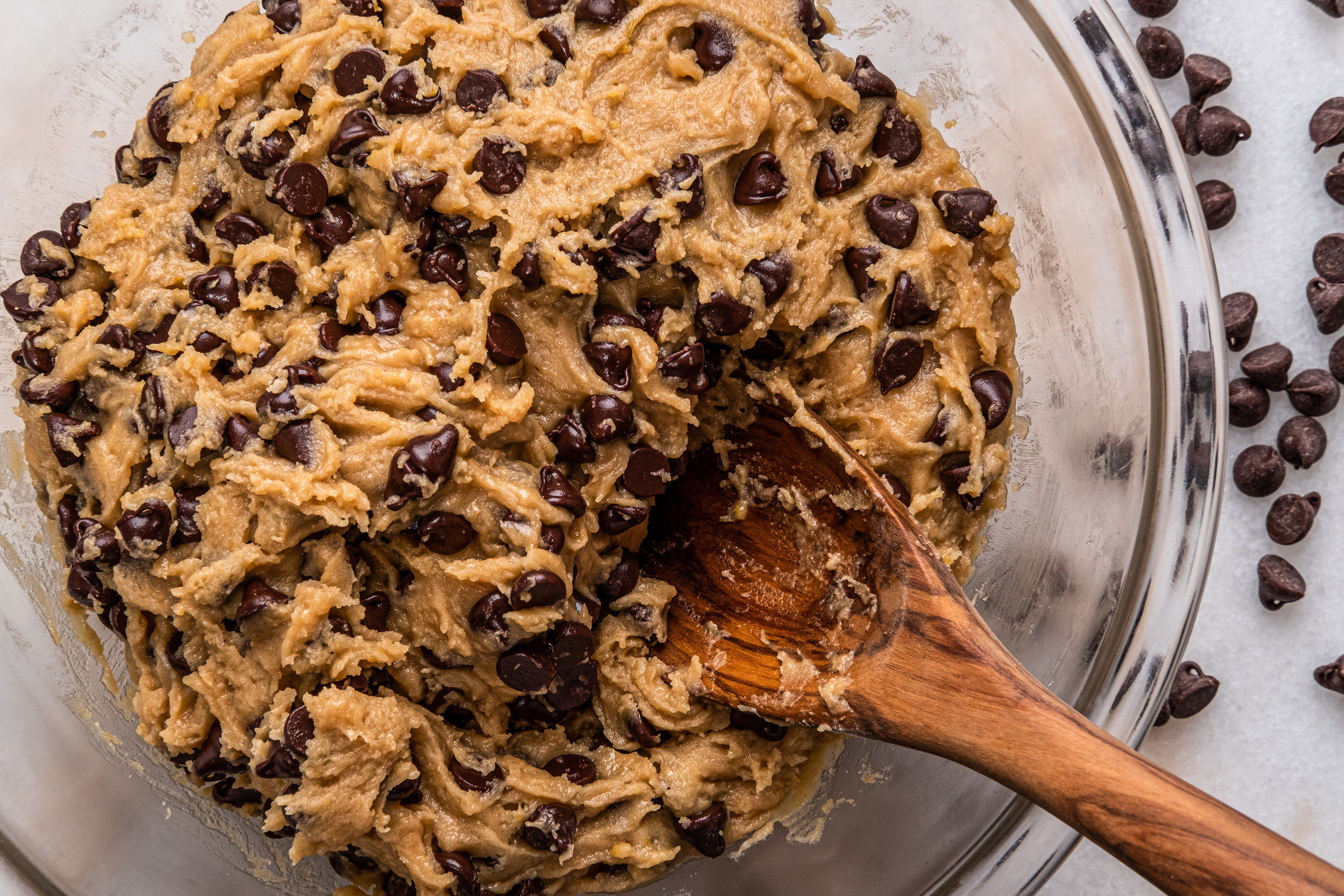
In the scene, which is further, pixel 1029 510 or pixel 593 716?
pixel 1029 510

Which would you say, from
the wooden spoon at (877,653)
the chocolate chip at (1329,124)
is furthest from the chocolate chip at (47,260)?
the chocolate chip at (1329,124)

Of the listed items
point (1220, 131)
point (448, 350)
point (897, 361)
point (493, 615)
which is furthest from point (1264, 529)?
point (448, 350)

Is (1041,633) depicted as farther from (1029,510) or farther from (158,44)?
(158,44)

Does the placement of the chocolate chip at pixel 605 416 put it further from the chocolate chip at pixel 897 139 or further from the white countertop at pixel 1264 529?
the white countertop at pixel 1264 529

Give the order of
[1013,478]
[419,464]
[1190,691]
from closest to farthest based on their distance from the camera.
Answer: [419,464] → [1013,478] → [1190,691]

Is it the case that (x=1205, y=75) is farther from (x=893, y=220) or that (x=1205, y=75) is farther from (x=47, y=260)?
(x=47, y=260)

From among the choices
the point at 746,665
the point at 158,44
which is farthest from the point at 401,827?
the point at 158,44
